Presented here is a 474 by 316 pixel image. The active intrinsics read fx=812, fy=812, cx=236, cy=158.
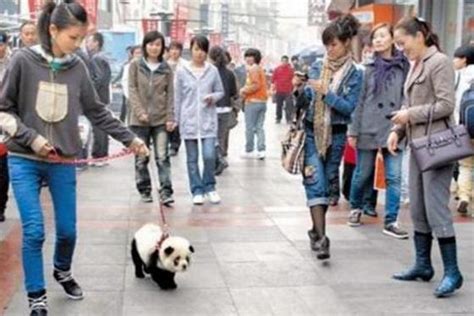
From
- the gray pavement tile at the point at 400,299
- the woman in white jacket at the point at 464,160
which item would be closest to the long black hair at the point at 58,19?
the gray pavement tile at the point at 400,299

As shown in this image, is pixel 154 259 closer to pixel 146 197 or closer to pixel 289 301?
pixel 289 301

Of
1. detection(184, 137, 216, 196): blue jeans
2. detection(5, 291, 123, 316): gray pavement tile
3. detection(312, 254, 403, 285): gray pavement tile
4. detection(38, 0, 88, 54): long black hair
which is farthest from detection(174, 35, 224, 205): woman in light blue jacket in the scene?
detection(38, 0, 88, 54): long black hair

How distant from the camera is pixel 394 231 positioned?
22.7ft

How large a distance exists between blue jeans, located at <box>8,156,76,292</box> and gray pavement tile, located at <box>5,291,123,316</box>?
0.85ft

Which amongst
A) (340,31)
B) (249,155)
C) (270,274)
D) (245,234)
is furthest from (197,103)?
(249,155)

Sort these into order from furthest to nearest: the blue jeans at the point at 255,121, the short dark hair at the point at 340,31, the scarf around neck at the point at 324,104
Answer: the blue jeans at the point at 255,121
the scarf around neck at the point at 324,104
the short dark hair at the point at 340,31

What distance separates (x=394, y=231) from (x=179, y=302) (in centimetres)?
256

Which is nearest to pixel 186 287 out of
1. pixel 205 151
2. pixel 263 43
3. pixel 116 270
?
pixel 116 270

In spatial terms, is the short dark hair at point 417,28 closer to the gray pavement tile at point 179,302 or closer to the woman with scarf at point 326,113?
the woman with scarf at point 326,113

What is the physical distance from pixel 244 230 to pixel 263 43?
87860 mm

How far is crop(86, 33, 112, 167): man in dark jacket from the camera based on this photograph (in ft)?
36.2

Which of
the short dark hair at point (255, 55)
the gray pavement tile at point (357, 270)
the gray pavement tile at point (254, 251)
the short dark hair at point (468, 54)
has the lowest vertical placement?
the gray pavement tile at point (254, 251)

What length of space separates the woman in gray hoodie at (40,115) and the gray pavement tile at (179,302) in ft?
1.94

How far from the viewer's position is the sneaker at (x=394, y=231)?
6836 mm
